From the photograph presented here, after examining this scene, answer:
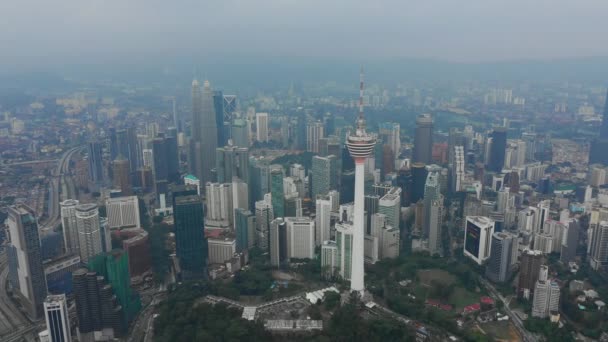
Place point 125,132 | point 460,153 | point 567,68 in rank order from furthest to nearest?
point 567,68, point 125,132, point 460,153

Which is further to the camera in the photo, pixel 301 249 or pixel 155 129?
pixel 155 129

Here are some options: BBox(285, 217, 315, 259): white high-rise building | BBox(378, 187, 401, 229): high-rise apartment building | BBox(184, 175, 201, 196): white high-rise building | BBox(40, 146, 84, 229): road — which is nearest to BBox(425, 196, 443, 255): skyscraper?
BBox(378, 187, 401, 229): high-rise apartment building

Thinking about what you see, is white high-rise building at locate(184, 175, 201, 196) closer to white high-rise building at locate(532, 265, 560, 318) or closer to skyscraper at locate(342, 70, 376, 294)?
skyscraper at locate(342, 70, 376, 294)

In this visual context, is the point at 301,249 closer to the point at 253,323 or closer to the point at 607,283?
the point at 253,323

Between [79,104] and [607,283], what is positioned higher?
[79,104]

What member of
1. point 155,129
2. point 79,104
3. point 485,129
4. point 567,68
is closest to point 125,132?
point 155,129
